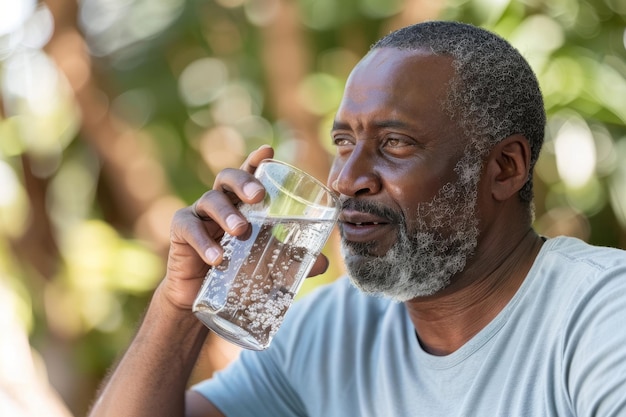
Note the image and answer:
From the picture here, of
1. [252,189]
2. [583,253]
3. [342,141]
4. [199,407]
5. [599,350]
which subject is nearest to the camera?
[599,350]

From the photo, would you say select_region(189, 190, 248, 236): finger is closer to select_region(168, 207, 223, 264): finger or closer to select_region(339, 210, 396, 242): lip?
select_region(168, 207, 223, 264): finger

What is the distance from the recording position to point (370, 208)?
1.72m

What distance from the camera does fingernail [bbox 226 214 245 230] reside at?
1515 millimetres

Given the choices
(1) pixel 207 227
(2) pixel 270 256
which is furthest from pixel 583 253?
(1) pixel 207 227

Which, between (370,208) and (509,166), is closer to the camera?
(370,208)

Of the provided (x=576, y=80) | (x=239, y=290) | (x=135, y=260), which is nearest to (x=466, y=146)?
(x=239, y=290)

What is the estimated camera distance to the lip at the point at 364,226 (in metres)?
1.73

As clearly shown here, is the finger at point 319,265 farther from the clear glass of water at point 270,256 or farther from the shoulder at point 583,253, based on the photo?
the shoulder at point 583,253

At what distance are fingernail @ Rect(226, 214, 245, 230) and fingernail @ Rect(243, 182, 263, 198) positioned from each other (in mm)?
42

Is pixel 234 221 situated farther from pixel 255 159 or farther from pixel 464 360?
pixel 464 360

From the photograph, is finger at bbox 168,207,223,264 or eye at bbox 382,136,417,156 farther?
eye at bbox 382,136,417,156

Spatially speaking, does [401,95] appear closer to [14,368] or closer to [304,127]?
[304,127]

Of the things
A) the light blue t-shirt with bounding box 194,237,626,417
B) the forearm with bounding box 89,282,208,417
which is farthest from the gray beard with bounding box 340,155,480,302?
the forearm with bounding box 89,282,208,417

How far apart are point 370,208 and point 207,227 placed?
31 centimetres
